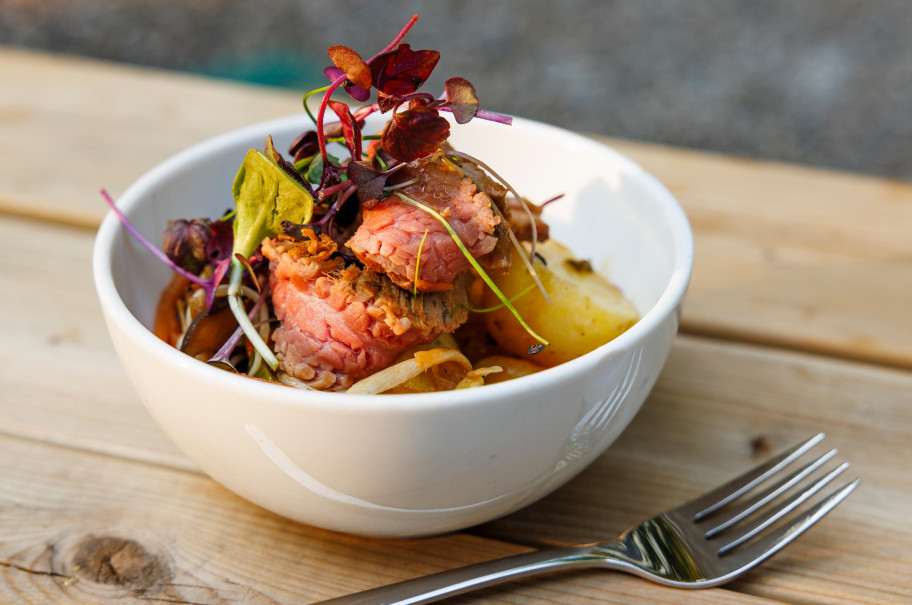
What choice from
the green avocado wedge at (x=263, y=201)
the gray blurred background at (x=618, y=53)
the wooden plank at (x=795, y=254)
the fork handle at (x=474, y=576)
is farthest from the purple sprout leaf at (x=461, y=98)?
the gray blurred background at (x=618, y=53)

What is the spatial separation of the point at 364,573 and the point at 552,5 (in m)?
5.26

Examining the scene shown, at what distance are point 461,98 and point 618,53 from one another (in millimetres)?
4556

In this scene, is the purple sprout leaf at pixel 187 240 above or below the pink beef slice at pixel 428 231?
below

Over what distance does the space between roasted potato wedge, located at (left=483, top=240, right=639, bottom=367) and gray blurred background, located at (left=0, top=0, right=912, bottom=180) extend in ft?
11.7

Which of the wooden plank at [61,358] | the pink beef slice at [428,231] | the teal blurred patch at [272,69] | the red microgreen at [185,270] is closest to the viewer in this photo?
the pink beef slice at [428,231]

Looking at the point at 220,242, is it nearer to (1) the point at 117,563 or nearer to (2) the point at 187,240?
(2) the point at 187,240

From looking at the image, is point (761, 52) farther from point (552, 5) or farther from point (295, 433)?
point (295, 433)

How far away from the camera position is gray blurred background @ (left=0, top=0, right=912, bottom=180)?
468 centimetres

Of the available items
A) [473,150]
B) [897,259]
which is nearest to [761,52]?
[897,259]

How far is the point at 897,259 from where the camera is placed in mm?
1925

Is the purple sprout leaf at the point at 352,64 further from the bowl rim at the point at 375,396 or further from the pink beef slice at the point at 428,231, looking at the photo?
the bowl rim at the point at 375,396

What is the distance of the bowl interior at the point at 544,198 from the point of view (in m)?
1.35

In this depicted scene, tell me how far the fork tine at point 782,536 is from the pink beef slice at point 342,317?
52 centimetres

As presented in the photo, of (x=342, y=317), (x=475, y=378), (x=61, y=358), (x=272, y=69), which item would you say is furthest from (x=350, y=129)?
(x=272, y=69)
